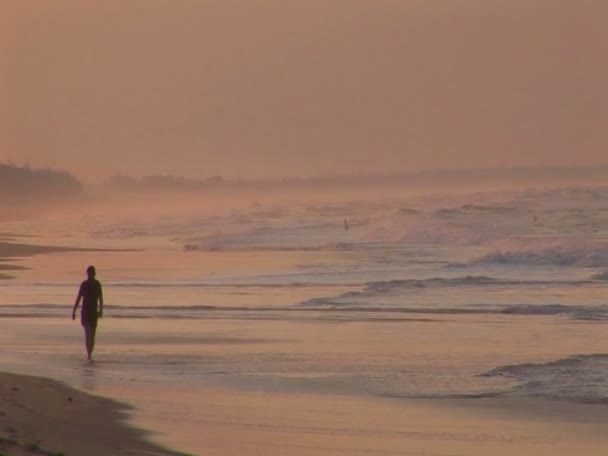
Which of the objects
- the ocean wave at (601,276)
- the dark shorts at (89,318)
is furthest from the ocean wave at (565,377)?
the ocean wave at (601,276)

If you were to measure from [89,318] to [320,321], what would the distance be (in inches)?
255

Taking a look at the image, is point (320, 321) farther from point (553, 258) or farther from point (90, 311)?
point (553, 258)

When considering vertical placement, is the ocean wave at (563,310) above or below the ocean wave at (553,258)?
below

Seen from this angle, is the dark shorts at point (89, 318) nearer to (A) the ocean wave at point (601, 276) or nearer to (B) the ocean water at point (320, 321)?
(B) the ocean water at point (320, 321)

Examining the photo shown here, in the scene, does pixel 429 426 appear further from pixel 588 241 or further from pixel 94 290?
pixel 588 241

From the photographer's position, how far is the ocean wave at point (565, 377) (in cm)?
1503

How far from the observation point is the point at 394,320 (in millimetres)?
25219

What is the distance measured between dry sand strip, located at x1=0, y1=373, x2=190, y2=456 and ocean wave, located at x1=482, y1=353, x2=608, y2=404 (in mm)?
4081

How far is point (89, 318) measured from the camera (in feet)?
62.3

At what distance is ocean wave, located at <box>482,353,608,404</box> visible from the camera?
15.0 m

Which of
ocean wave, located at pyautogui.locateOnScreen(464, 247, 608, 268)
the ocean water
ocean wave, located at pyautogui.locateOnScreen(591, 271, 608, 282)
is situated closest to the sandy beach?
the ocean water

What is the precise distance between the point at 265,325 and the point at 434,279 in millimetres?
14162

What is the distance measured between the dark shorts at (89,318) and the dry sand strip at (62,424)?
3426mm

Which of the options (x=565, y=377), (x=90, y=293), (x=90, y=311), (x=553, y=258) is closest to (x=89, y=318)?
(x=90, y=311)
